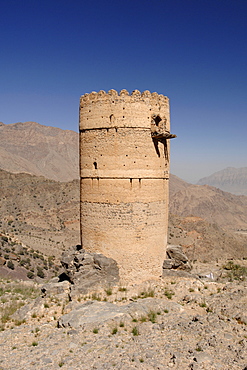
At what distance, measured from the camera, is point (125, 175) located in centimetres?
937

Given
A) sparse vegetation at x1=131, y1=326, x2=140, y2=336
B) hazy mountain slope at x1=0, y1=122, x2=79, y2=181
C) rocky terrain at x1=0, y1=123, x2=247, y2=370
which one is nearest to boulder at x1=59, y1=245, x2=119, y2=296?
rocky terrain at x1=0, y1=123, x2=247, y2=370

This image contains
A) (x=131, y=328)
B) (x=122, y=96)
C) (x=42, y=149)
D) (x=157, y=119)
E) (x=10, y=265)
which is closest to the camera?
(x=131, y=328)

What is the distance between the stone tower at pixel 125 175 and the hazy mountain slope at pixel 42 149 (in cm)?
8436

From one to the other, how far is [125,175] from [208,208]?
244 ft

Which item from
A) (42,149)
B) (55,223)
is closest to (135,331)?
(55,223)

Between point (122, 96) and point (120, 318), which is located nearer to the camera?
point (120, 318)

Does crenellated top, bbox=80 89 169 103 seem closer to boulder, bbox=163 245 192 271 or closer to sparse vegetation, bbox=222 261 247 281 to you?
boulder, bbox=163 245 192 271

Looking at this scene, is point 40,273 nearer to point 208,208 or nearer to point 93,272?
point 93,272

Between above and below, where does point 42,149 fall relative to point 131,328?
above

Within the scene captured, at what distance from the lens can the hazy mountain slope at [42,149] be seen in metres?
100

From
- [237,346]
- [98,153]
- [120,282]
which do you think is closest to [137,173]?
[98,153]

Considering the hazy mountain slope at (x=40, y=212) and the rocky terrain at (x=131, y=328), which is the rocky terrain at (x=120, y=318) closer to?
the rocky terrain at (x=131, y=328)

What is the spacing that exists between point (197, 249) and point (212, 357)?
25.3 metres

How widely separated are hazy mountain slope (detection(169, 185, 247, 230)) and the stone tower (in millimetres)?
64047
